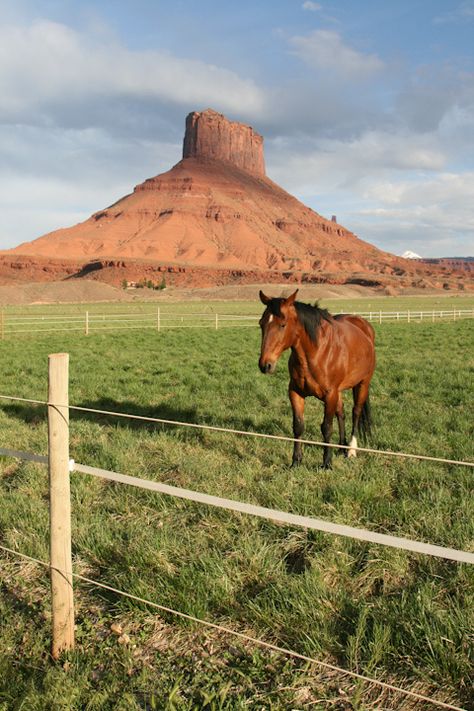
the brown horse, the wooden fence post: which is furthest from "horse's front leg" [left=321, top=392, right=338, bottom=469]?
the wooden fence post

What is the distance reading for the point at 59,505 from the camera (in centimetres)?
304

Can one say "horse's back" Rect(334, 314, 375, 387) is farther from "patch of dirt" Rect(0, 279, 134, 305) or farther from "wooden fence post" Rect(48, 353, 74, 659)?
"patch of dirt" Rect(0, 279, 134, 305)

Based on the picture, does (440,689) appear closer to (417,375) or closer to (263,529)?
(263,529)

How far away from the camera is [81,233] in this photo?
200m

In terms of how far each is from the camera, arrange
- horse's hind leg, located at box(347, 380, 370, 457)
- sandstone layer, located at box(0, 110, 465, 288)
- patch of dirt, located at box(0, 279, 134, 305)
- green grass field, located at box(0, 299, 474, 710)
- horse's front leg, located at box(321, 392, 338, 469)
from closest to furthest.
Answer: green grass field, located at box(0, 299, 474, 710) < horse's front leg, located at box(321, 392, 338, 469) < horse's hind leg, located at box(347, 380, 370, 457) < patch of dirt, located at box(0, 279, 134, 305) < sandstone layer, located at box(0, 110, 465, 288)

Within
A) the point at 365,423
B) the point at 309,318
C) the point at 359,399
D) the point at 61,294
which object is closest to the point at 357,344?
the point at 359,399

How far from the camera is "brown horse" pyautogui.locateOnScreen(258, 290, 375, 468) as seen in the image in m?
5.43

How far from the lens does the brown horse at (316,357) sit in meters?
5.43

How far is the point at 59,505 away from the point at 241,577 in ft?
4.42

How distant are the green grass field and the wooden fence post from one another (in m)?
0.21

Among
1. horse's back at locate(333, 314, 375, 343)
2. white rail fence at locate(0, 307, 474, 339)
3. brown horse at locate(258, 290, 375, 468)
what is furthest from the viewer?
white rail fence at locate(0, 307, 474, 339)

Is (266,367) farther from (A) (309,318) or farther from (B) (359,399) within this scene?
(B) (359,399)

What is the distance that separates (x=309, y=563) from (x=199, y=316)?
36.7 metres

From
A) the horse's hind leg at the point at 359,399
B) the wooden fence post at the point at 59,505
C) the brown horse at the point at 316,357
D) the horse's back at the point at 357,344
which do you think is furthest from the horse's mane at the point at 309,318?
the wooden fence post at the point at 59,505
